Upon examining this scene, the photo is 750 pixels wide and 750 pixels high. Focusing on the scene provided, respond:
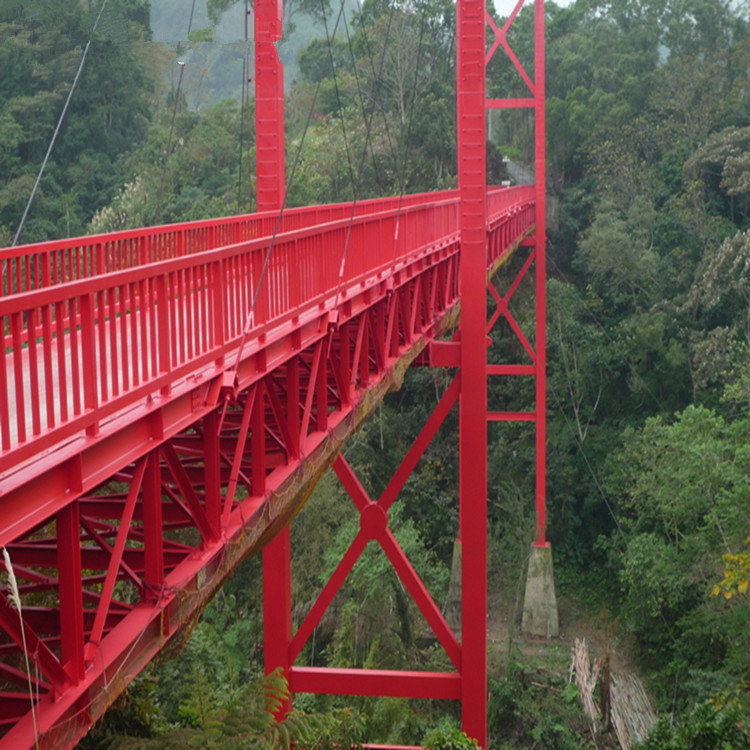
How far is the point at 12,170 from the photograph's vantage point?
29656 mm

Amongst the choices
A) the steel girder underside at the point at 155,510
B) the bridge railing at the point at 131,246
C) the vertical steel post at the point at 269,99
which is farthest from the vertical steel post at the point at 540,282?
the steel girder underside at the point at 155,510

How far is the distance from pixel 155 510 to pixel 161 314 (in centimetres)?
74

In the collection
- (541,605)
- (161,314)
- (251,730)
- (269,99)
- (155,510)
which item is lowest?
(541,605)

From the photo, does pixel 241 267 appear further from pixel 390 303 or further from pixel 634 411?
pixel 634 411


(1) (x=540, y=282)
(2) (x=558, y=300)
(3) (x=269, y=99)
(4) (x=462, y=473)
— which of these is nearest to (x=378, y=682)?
(4) (x=462, y=473)

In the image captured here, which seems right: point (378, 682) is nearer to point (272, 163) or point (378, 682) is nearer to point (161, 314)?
point (272, 163)

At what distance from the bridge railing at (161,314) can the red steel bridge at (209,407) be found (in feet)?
0.05

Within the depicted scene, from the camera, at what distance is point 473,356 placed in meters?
10.1

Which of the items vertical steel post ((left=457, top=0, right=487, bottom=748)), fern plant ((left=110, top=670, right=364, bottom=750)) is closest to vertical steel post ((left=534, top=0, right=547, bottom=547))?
vertical steel post ((left=457, top=0, right=487, bottom=748))

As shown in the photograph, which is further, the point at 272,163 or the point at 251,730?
the point at 272,163

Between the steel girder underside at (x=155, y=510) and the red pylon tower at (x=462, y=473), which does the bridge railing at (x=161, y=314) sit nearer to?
the steel girder underside at (x=155, y=510)

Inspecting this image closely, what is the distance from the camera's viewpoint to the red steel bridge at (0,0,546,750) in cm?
339

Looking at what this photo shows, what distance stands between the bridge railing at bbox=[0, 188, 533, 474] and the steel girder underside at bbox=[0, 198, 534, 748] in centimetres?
9

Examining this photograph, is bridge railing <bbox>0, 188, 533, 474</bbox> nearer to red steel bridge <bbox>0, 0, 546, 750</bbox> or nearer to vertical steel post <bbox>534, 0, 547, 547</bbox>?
red steel bridge <bbox>0, 0, 546, 750</bbox>
